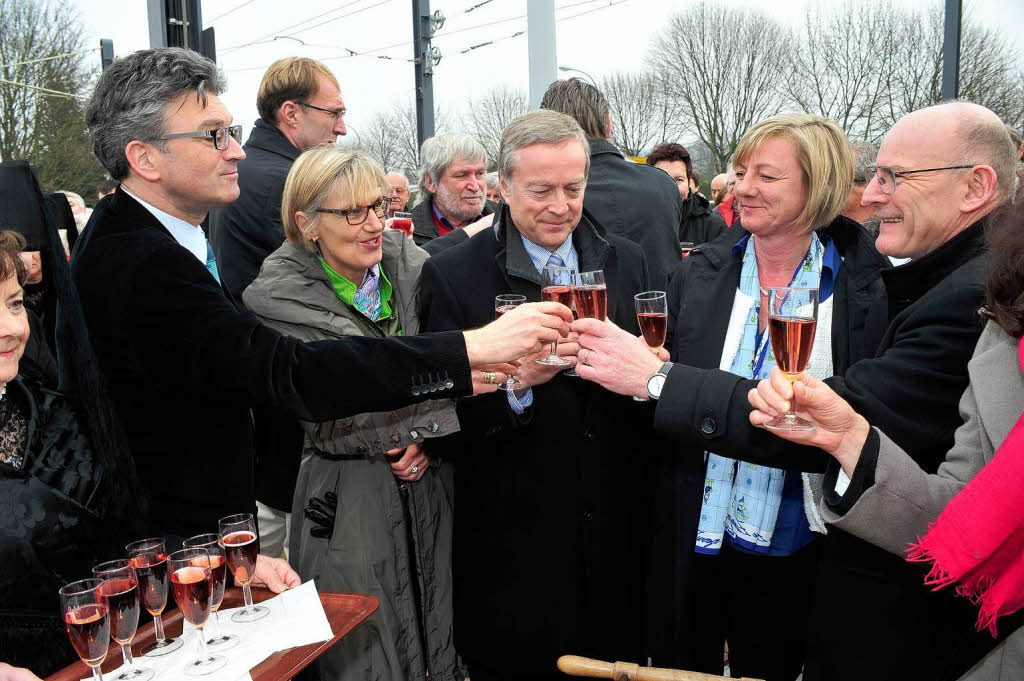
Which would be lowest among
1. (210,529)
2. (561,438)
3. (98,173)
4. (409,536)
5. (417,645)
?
(417,645)

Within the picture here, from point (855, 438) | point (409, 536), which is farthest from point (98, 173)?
point (855, 438)

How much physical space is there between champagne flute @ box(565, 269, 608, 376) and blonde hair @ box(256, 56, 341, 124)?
277 centimetres

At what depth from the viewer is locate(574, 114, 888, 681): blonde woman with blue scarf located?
7.73 ft

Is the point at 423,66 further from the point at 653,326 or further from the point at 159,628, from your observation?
the point at 159,628

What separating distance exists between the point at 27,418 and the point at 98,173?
19.7ft

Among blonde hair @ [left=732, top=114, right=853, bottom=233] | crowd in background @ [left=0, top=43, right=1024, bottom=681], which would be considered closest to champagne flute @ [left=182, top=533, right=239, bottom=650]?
crowd in background @ [left=0, top=43, right=1024, bottom=681]

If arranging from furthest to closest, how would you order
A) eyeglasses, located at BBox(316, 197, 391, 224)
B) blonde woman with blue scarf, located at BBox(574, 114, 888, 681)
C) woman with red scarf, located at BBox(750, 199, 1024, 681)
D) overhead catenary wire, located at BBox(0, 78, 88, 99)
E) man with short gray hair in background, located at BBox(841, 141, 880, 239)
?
overhead catenary wire, located at BBox(0, 78, 88, 99), man with short gray hair in background, located at BBox(841, 141, 880, 239), eyeglasses, located at BBox(316, 197, 391, 224), blonde woman with blue scarf, located at BBox(574, 114, 888, 681), woman with red scarf, located at BBox(750, 199, 1024, 681)

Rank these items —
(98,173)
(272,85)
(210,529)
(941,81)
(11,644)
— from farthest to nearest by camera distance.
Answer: (98,173), (941,81), (272,85), (210,529), (11,644)

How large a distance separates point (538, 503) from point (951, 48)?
210 inches

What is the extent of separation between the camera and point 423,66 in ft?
38.0

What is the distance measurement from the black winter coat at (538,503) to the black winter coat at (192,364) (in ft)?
1.47

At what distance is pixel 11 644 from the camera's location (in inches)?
67.3

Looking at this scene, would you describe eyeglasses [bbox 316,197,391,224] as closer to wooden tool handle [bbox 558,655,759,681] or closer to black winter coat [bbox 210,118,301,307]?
black winter coat [bbox 210,118,301,307]

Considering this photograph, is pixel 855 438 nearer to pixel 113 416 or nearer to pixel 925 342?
pixel 925 342
